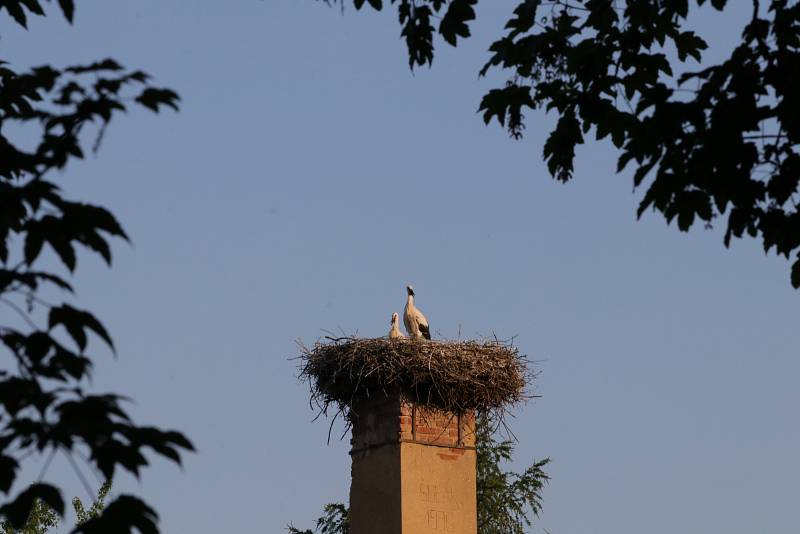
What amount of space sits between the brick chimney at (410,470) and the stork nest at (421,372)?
157 mm

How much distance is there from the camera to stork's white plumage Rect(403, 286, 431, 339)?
1438 centimetres

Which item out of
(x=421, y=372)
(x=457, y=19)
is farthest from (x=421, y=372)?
(x=457, y=19)

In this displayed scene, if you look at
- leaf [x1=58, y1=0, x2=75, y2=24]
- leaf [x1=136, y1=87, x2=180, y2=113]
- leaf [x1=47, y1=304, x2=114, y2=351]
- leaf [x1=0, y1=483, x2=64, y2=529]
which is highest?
leaf [x1=58, y1=0, x2=75, y2=24]

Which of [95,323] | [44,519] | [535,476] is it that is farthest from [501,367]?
[95,323]

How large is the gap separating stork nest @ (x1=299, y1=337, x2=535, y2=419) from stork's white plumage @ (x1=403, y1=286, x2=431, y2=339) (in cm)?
69

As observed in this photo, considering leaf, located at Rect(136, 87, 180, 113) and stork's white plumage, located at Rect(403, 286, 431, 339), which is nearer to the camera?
leaf, located at Rect(136, 87, 180, 113)

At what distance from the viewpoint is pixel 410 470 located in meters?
12.9

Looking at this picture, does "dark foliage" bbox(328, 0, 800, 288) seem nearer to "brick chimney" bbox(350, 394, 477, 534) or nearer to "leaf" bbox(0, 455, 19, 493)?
"leaf" bbox(0, 455, 19, 493)

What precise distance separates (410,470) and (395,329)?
1.69 m

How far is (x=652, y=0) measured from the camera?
4.99m

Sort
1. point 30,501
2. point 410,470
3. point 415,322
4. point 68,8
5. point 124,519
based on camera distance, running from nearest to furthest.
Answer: point 124,519, point 30,501, point 68,8, point 410,470, point 415,322

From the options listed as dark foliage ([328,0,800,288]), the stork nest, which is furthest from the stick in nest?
dark foliage ([328,0,800,288])

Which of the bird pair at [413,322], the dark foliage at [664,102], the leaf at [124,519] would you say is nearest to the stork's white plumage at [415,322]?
the bird pair at [413,322]

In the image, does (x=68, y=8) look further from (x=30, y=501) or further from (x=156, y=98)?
(x=30, y=501)
